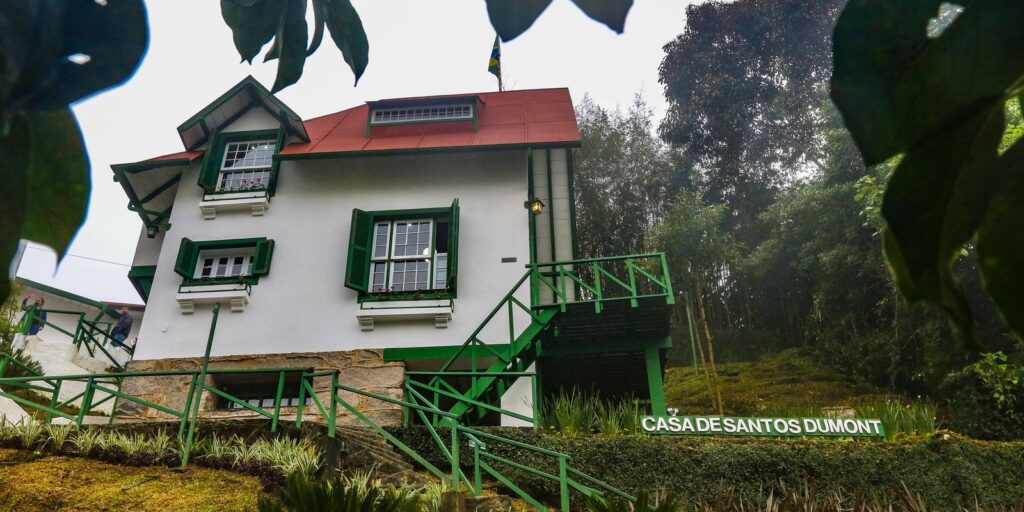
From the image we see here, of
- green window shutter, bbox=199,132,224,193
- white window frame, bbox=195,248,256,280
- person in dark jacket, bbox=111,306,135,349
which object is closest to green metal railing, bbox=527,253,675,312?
white window frame, bbox=195,248,256,280

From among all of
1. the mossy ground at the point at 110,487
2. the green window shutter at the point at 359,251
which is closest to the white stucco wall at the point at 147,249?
the green window shutter at the point at 359,251

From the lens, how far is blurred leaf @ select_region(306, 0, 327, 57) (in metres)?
1.04

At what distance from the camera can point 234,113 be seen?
1364cm

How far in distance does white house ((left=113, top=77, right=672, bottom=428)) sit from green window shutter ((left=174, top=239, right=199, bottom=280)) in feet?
0.11

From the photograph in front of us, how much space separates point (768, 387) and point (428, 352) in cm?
1110

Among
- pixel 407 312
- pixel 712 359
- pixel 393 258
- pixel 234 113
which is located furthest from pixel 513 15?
pixel 712 359

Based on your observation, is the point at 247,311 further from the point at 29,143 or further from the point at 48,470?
the point at 29,143

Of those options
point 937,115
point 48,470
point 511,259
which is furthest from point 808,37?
point 937,115

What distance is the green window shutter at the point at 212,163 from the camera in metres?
12.6

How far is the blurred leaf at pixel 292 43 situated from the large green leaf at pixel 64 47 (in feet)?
1.67

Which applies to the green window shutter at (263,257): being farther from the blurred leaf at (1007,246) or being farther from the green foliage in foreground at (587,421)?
the blurred leaf at (1007,246)

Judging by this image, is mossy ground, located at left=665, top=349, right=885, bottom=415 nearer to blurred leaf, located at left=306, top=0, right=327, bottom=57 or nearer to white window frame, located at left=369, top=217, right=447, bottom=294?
white window frame, located at left=369, top=217, right=447, bottom=294

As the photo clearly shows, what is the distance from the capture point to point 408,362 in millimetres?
10984

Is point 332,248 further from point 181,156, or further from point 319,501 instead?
point 319,501
